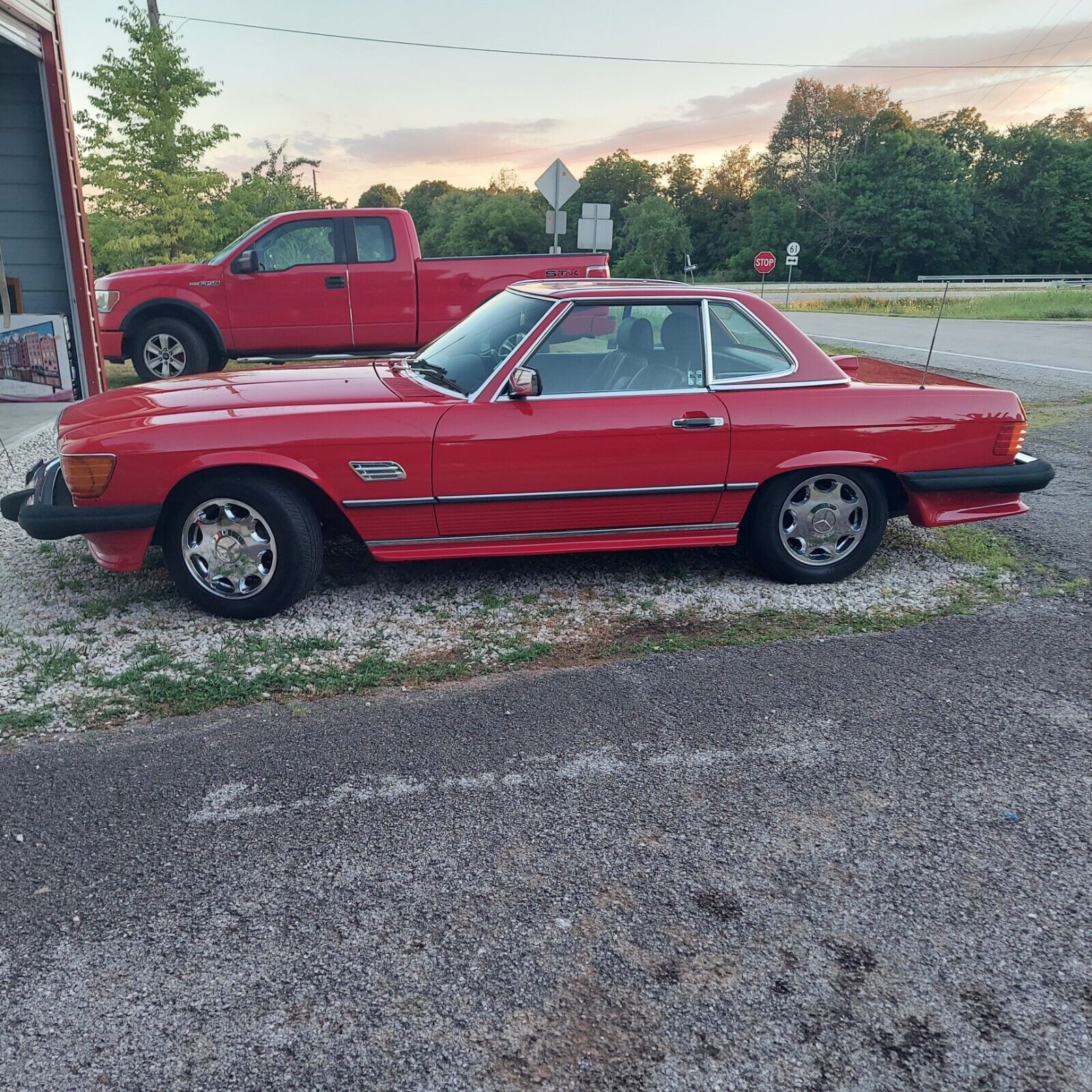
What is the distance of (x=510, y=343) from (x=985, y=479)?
8.35 feet

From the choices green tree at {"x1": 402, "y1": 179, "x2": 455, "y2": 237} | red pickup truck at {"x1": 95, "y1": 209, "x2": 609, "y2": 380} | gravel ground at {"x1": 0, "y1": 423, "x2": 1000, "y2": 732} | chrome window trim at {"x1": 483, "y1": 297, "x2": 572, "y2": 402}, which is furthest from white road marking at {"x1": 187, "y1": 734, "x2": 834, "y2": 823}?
green tree at {"x1": 402, "y1": 179, "x2": 455, "y2": 237}

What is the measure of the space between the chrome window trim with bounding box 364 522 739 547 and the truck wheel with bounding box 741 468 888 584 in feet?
0.62

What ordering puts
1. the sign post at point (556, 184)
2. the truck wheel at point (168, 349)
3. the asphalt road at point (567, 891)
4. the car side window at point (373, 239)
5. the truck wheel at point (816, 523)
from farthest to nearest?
the sign post at point (556, 184), the car side window at point (373, 239), the truck wheel at point (168, 349), the truck wheel at point (816, 523), the asphalt road at point (567, 891)

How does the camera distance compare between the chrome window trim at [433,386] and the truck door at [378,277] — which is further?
the truck door at [378,277]

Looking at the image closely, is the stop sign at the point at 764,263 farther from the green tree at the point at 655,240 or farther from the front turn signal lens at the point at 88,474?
the green tree at the point at 655,240

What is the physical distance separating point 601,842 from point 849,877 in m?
0.69

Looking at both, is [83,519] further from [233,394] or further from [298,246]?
[298,246]

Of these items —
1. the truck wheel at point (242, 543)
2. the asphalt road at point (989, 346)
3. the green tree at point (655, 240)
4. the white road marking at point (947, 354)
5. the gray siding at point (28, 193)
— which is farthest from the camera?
the green tree at point (655, 240)

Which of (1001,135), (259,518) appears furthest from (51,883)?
(1001,135)

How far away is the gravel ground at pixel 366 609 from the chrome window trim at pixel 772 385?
3.29 feet

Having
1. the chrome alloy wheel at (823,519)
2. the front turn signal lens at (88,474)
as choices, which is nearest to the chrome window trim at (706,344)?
the chrome alloy wheel at (823,519)

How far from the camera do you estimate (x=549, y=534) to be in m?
4.55

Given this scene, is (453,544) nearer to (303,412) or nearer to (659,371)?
(303,412)

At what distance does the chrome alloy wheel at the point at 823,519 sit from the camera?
477 cm
